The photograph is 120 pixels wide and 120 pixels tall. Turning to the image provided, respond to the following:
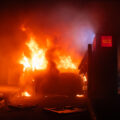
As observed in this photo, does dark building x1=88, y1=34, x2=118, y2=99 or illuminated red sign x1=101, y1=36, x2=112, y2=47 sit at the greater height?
illuminated red sign x1=101, y1=36, x2=112, y2=47

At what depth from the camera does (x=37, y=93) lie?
1012cm

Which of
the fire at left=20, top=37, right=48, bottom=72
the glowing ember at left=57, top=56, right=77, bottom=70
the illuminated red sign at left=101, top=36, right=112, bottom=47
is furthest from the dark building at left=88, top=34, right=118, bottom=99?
the fire at left=20, top=37, right=48, bottom=72

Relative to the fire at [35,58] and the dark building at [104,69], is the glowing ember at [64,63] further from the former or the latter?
the dark building at [104,69]

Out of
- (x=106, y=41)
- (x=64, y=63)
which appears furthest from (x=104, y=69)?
(x=64, y=63)

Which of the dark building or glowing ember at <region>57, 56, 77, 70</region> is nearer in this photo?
glowing ember at <region>57, 56, 77, 70</region>

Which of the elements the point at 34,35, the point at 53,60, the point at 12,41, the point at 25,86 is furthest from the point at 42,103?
the point at 12,41

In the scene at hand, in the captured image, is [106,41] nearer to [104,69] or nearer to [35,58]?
[104,69]

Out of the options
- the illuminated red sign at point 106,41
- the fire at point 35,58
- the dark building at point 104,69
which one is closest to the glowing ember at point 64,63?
the fire at point 35,58

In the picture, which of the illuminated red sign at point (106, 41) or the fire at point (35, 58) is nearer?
the illuminated red sign at point (106, 41)

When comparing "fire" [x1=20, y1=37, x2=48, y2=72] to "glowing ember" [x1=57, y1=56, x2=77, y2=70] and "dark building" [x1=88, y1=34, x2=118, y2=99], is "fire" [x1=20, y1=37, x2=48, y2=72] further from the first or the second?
"dark building" [x1=88, y1=34, x2=118, y2=99]

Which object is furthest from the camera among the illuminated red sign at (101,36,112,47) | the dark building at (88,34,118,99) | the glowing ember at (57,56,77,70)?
the dark building at (88,34,118,99)

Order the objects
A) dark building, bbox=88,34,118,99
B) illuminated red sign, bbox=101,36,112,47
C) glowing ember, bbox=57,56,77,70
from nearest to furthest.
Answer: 1. illuminated red sign, bbox=101,36,112,47
2. glowing ember, bbox=57,56,77,70
3. dark building, bbox=88,34,118,99

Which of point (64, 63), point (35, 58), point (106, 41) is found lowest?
point (64, 63)

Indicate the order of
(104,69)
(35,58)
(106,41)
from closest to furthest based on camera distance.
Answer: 1. (106,41)
2. (104,69)
3. (35,58)
